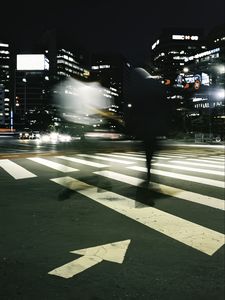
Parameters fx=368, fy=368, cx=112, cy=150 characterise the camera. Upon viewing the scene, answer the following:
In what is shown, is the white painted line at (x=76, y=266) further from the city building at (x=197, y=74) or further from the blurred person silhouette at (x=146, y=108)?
the city building at (x=197, y=74)

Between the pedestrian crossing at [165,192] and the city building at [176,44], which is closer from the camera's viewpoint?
the pedestrian crossing at [165,192]

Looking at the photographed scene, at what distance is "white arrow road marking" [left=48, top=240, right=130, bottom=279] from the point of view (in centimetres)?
293

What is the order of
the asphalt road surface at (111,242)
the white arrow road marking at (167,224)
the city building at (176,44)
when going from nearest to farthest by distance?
the asphalt road surface at (111,242) < the white arrow road marking at (167,224) < the city building at (176,44)

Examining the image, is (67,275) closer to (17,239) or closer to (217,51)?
(17,239)

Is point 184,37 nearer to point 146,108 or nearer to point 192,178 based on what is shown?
point 192,178

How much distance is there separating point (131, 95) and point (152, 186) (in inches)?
91.0

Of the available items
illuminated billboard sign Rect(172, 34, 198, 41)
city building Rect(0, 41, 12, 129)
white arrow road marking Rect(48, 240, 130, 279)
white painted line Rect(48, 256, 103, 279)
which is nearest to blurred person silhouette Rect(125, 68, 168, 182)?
white arrow road marking Rect(48, 240, 130, 279)

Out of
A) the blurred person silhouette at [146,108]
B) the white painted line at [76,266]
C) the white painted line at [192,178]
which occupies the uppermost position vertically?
the blurred person silhouette at [146,108]

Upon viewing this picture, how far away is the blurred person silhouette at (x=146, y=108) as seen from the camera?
5.55 meters

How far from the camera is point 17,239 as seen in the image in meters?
3.69

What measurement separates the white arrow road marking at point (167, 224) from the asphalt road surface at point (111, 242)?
0.4 inches

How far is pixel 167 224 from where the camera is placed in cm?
444

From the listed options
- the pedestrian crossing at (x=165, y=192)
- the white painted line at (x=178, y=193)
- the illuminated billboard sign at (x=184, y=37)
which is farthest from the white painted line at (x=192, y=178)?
the illuminated billboard sign at (x=184, y=37)

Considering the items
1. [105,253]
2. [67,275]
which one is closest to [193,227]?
[105,253]
